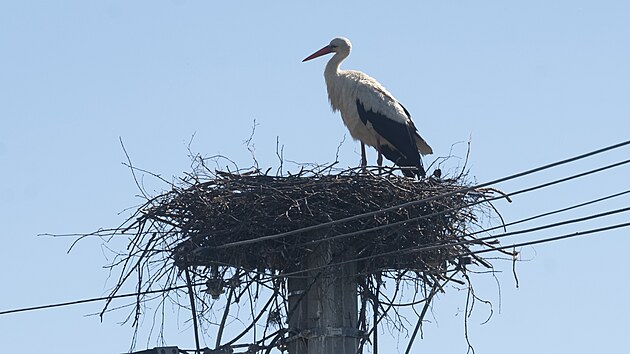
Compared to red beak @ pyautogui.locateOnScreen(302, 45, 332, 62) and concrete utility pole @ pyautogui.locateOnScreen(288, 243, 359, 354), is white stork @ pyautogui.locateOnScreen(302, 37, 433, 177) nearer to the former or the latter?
red beak @ pyautogui.locateOnScreen(302, 45, 332, 62)

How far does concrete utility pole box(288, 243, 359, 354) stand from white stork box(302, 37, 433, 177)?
3828 millimetres

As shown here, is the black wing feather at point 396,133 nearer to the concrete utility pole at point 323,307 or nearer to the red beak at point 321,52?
the red beak at point 321,52

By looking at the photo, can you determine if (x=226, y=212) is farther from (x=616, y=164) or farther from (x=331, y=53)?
(x=331, y=53)

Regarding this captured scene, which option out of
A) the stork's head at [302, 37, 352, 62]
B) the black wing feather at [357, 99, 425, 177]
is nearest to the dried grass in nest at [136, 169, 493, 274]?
the black wing feather at [357, 99, 425, 177]

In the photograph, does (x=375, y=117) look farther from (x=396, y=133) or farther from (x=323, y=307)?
(x=323, y=307)

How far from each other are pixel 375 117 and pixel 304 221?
156 inches

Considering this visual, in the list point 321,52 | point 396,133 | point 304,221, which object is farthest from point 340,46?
point 304,221

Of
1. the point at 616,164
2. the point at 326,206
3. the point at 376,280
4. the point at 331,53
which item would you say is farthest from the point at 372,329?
the point at 331,53

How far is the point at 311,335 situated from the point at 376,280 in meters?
0.68

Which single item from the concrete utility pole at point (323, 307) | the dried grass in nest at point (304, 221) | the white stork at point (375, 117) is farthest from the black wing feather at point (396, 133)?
the concrete utility pole at point (323, 307)

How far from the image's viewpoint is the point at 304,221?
27.1ft

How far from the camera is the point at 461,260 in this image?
330 inches

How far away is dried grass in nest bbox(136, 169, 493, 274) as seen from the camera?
8.20 metres

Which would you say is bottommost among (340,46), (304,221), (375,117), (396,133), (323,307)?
(323,307)
